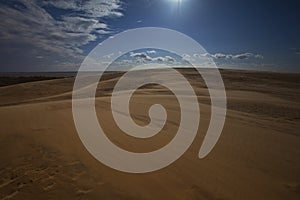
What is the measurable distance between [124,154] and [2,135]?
3.18m

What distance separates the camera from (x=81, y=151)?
4730 mm

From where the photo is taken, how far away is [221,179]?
12.4 feet

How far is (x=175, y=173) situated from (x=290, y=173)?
207cm

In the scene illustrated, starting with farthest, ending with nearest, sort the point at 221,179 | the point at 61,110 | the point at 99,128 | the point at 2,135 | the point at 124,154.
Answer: the point at 61,110
the point at 99,128
the point at 2,135
the point at 124,154
the point at 221,179

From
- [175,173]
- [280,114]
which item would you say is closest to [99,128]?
[175,173]

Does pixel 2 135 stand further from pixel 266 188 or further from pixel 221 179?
pixel 266 188

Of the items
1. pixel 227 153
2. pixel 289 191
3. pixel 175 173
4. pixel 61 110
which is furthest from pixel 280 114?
pixel 61 110

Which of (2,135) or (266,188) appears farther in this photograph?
(2,135)

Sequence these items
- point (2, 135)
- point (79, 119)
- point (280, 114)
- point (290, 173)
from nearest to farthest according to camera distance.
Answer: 1. point (290, 173)
2. point (2, 135)
3. point (79, 119)
4. point (280, 114)

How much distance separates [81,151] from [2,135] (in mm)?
2305

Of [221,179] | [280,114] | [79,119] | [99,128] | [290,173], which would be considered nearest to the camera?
[221,179]

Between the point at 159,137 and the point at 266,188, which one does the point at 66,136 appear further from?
the point at 266,188

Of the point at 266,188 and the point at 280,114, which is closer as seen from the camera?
the point at 266,188

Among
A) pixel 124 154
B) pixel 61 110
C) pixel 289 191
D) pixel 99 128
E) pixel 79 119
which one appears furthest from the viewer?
pixel 61 110
